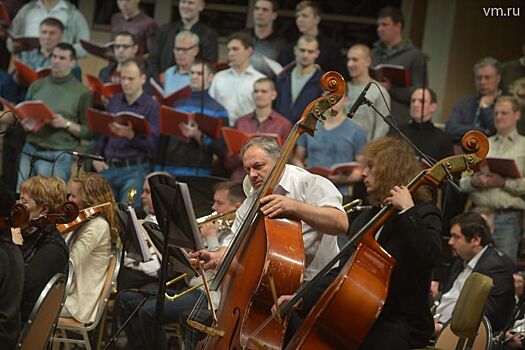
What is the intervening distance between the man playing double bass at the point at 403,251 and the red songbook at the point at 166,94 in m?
4.50

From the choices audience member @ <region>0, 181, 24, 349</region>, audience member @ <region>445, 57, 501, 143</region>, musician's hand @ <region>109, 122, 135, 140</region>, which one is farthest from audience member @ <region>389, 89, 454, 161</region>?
audience member @ <region>0, 181, 24, 349</region>

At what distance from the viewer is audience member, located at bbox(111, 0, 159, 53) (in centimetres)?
912

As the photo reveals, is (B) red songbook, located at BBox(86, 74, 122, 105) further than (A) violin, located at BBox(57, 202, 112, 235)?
Yes

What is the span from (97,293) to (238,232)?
146 cm

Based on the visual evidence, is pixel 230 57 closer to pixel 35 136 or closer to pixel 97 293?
pixel 35 136

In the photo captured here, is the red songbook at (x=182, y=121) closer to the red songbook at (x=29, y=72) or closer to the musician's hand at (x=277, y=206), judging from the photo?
the red songbook at (x=29, y=72)

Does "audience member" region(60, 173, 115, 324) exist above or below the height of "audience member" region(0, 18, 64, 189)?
below

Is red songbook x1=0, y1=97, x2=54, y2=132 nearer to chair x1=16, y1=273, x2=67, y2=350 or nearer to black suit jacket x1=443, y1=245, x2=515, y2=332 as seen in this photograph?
black suit jacket x1=443, y1=245, x2=515, y2=332

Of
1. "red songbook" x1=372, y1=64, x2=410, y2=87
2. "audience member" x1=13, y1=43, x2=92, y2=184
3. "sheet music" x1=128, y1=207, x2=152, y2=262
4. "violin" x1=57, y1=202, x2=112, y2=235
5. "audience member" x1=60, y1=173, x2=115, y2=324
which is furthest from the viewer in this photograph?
"audience member" x1=13, y1=43, x2=92, y2=184

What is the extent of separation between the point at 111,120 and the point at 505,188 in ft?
10.1

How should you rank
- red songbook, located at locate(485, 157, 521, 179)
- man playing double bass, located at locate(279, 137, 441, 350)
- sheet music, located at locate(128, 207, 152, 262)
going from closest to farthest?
1. man playing double bass, located at locate(279, 137, 441, 350)
2. sheet music, located at locate(128, 207, 152, 262)
3. red songbook, located at locate(485, 157, 521, 179)

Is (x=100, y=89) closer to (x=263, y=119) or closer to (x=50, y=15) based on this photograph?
(x=50, y=15)

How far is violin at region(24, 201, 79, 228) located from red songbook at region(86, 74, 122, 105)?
13.8ft

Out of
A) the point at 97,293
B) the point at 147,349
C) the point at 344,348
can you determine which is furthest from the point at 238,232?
the point at 147,349
